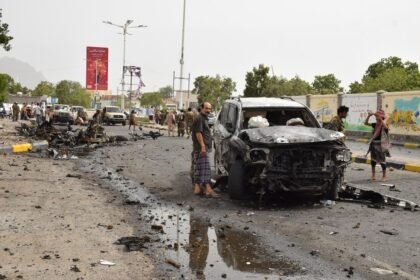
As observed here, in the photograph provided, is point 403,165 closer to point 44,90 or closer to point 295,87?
point 295,87

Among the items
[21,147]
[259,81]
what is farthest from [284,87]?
[21,147]

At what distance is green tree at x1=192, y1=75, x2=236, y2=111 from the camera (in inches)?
3078

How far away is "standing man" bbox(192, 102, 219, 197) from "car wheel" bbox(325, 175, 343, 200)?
196 centimetres

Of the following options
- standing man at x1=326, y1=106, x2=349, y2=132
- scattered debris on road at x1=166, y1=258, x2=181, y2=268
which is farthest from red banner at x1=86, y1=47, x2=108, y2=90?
scattered debris on road at x1=166, y1=258, x2=181, y2=268

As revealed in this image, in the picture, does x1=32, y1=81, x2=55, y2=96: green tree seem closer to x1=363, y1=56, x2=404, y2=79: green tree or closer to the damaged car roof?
x1=363, y1=56, x2=404, y2=79: green tree

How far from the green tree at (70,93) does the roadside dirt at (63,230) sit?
425 feet

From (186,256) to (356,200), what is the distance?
4278 mm

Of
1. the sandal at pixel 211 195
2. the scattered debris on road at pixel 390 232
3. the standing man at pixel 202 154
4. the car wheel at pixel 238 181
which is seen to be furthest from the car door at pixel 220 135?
the scattered debris on road at pixel 390 232

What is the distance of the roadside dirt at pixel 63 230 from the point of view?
16.2ft

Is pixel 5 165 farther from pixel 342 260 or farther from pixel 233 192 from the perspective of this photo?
pixel 342 260

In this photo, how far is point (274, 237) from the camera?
636cm

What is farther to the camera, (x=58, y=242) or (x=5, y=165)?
(x=5, y=165)

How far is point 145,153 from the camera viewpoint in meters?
18.2

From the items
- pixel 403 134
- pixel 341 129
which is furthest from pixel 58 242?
pixel 403 134
